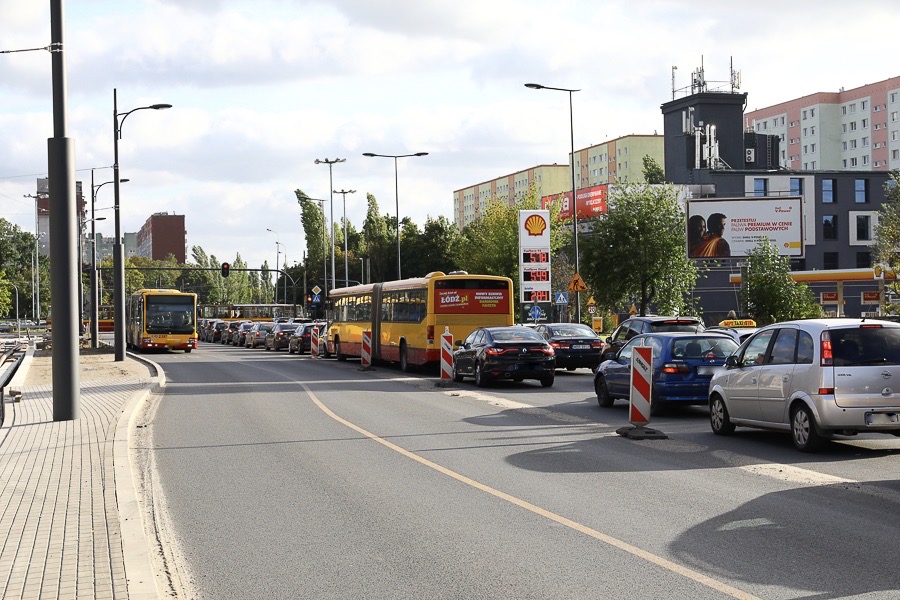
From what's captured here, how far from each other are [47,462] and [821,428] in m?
8.92

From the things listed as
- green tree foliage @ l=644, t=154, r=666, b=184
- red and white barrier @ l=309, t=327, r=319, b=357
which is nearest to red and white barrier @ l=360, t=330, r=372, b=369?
red and white barrier @ l=309, t=327, r=319, b=357

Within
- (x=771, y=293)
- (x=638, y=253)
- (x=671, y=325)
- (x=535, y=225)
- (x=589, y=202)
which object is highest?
(x=589, y=202)

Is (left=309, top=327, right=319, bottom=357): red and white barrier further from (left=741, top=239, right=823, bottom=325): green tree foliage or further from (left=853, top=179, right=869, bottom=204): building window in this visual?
(left=853, top=179, right=869, bottom=204): building window

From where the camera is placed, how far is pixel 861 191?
300 ft

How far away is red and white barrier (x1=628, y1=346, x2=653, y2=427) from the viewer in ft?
49.8

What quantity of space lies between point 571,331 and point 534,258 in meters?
13.2

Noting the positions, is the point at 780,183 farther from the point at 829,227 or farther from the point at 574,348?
the point at 574,348

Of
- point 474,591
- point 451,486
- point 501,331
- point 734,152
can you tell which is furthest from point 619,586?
point 734,152

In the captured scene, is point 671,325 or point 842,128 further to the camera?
point 842,128

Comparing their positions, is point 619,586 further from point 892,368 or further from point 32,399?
point 32,399

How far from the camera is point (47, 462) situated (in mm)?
12578

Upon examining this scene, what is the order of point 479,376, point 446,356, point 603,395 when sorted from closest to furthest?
point 603,395 < point 479,376 < point 446,356

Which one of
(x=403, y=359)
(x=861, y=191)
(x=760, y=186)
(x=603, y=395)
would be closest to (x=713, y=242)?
(x=760, y=186)

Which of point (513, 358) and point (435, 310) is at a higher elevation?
point (435, 310)
